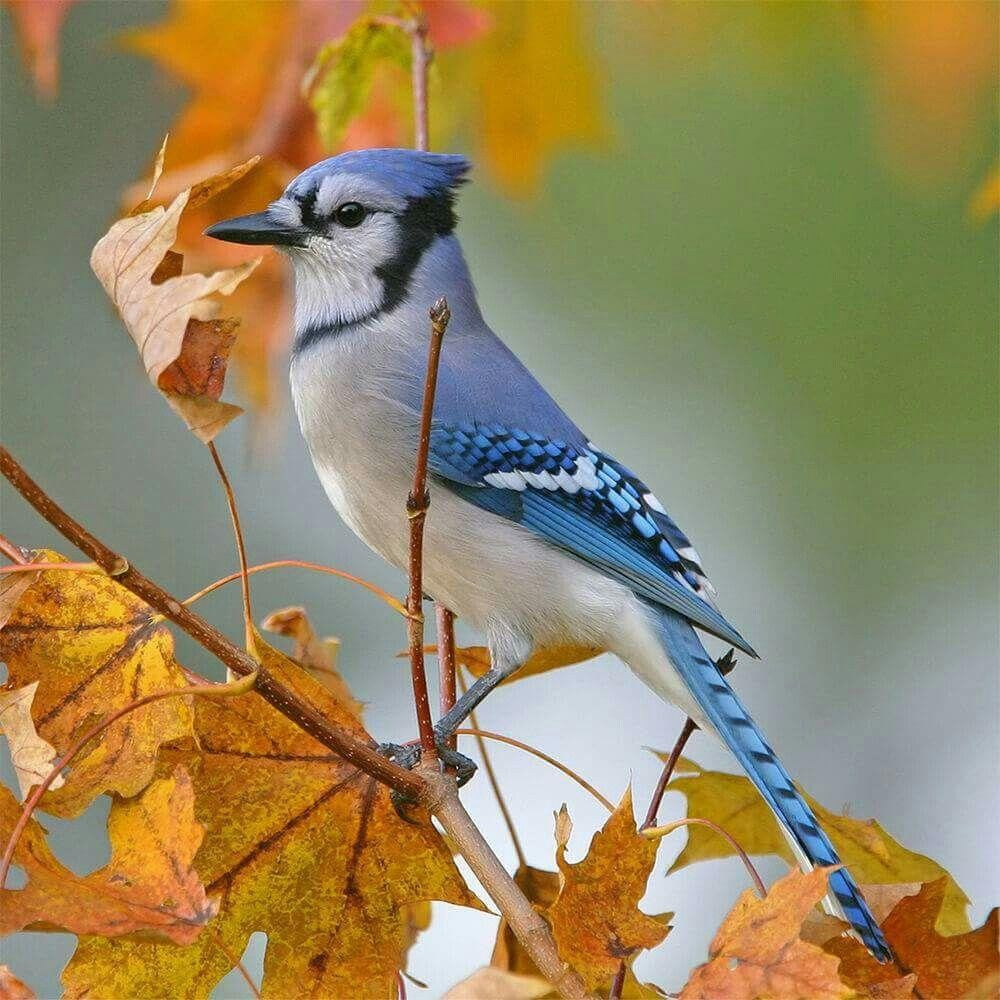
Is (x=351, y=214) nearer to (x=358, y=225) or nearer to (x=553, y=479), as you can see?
(x=358, y=225)

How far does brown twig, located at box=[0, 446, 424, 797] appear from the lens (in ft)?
2.95

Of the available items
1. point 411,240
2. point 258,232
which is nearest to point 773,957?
point 258,232

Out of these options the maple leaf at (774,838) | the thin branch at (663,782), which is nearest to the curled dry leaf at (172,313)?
the thin branch at (663,782)

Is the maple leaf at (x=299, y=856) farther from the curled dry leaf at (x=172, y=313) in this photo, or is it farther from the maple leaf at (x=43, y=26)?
the maple leaf at (x=43, y=26)

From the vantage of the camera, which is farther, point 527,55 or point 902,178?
point 902,178

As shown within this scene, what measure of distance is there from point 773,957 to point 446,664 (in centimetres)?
55

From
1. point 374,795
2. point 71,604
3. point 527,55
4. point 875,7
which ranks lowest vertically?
point 374,795

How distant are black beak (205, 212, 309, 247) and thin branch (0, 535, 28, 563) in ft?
2.10

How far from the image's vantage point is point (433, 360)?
94 centimetres

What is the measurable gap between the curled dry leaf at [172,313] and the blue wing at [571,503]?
2.58 ft

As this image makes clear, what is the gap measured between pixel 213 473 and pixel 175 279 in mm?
3267

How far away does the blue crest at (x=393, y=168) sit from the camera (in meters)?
1.77

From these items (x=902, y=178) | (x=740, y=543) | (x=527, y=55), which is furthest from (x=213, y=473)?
(x=527, y=55)

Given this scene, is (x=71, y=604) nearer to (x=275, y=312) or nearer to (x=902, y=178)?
(x=275, y=312)
